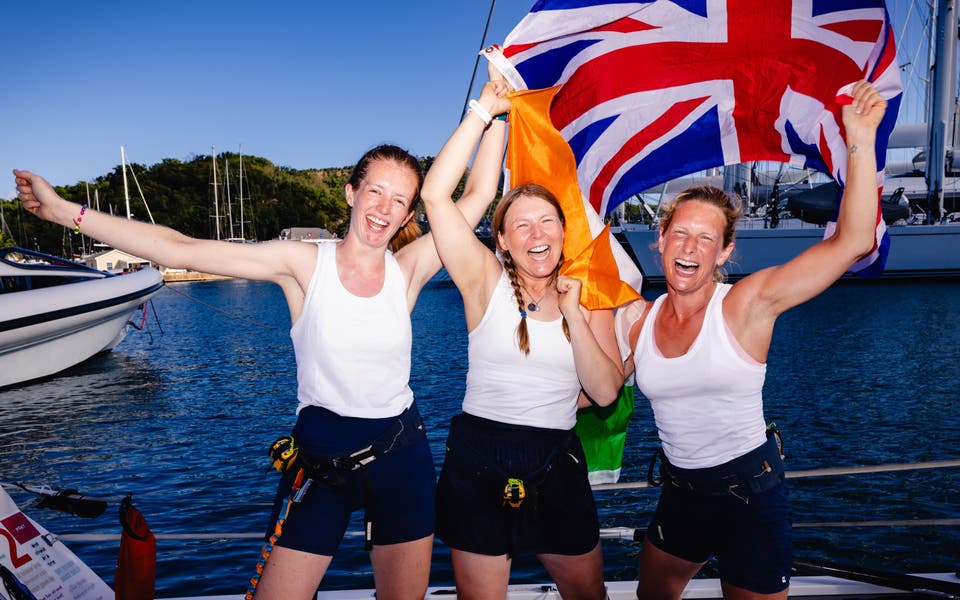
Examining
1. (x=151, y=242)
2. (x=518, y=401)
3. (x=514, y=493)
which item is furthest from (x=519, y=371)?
(x=151, y=242)

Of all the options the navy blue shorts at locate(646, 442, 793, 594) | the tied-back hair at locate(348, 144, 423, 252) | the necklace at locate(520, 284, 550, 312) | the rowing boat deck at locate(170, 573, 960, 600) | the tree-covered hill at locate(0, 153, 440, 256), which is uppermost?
the tree-covered hill at locate(0, 153, 440, 256)

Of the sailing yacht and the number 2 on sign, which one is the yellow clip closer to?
the number 2 on sign

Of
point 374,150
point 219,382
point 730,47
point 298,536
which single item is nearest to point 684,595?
point 298,536

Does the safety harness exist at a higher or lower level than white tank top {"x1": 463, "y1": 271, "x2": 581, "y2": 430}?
lower

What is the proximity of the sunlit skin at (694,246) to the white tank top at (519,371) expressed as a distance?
2.07ft

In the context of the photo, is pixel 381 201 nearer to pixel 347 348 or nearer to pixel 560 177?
pixel 347 348

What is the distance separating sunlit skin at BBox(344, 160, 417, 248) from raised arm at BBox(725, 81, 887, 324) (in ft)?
5.74

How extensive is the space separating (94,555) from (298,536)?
7320mm

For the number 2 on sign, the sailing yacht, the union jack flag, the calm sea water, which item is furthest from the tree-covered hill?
the number 2 on sign

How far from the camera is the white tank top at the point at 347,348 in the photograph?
3.15 m

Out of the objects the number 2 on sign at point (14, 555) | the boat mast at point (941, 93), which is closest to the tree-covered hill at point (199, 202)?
the boat mast at point (941, 93)

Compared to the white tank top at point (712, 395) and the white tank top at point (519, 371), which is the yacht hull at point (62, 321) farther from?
the white tank top at point (712, 395)

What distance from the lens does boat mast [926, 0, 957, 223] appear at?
35125 millimetres

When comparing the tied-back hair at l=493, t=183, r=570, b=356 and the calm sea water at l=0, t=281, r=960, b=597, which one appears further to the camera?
the calm sea water at l=0, t=281, r=960, b=597
